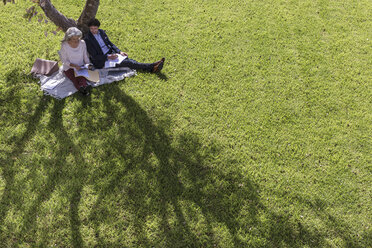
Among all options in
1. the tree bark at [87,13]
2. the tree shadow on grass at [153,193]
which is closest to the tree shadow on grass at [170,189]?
the tree shadow on grass at [153,193]

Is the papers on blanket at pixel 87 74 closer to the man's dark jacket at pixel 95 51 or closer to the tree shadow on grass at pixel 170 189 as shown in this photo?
the man's dark jacket at pixel 95 51

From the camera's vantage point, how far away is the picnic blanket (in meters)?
6.23

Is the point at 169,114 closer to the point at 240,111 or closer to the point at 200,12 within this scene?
the point at 240,111

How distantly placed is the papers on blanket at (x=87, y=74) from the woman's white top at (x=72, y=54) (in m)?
0.19

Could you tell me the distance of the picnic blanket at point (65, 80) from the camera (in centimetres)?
623

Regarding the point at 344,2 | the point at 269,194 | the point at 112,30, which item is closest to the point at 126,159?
the point at 269,194

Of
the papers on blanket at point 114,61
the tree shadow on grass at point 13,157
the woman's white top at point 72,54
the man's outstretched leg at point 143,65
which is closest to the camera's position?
the tree shadow on grass at point 13,157

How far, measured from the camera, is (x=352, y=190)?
582cm

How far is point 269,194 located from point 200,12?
21.9ft

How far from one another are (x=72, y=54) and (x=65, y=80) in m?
0.90

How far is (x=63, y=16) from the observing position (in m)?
5.96

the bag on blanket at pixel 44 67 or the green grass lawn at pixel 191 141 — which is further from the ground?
the bag on blanket at pixel 44 67

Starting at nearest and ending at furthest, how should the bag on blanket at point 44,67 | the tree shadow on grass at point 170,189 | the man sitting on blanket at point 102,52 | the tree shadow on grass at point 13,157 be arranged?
the tree shadow on grass at point 13,157 → the tree shadow on grass at point 170,189 → the man sitting on blanket at point 102,52 → the bag on blanket at point 44,67

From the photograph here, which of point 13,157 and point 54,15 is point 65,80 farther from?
point 13,157
